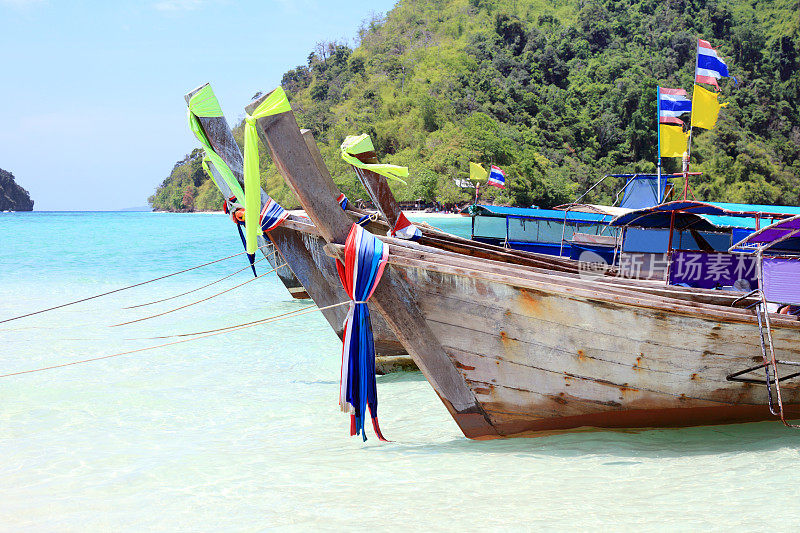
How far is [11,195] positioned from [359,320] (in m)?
141

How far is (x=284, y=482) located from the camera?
4.43 metres

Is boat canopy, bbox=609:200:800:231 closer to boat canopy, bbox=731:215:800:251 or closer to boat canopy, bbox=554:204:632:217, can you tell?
boat canopy, bbox=731:215:800:251

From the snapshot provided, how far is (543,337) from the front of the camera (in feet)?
14.2

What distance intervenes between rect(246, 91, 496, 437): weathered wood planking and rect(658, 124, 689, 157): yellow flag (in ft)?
31.4

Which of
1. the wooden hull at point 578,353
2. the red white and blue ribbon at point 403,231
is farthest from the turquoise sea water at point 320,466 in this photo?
the red white and blue ribbon at point 403,231

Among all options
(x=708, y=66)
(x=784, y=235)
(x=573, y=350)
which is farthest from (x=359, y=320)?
(x=708, y=66)

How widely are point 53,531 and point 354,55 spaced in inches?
3911

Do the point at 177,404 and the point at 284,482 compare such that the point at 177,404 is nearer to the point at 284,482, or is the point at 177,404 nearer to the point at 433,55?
the point at 284,482

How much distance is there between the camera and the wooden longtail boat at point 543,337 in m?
4.23

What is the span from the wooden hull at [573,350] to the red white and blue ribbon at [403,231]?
263cm

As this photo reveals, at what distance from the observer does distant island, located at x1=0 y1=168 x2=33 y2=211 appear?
12012cm

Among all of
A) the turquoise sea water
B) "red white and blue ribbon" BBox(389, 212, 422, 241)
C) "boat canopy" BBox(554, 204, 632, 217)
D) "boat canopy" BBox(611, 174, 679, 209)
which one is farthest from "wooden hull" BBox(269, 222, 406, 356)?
"boat canopy" BBox(611, 174, 679, 209)

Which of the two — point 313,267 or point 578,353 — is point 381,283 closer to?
point 578,353

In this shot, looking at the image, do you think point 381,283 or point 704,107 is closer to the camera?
point 381,283
